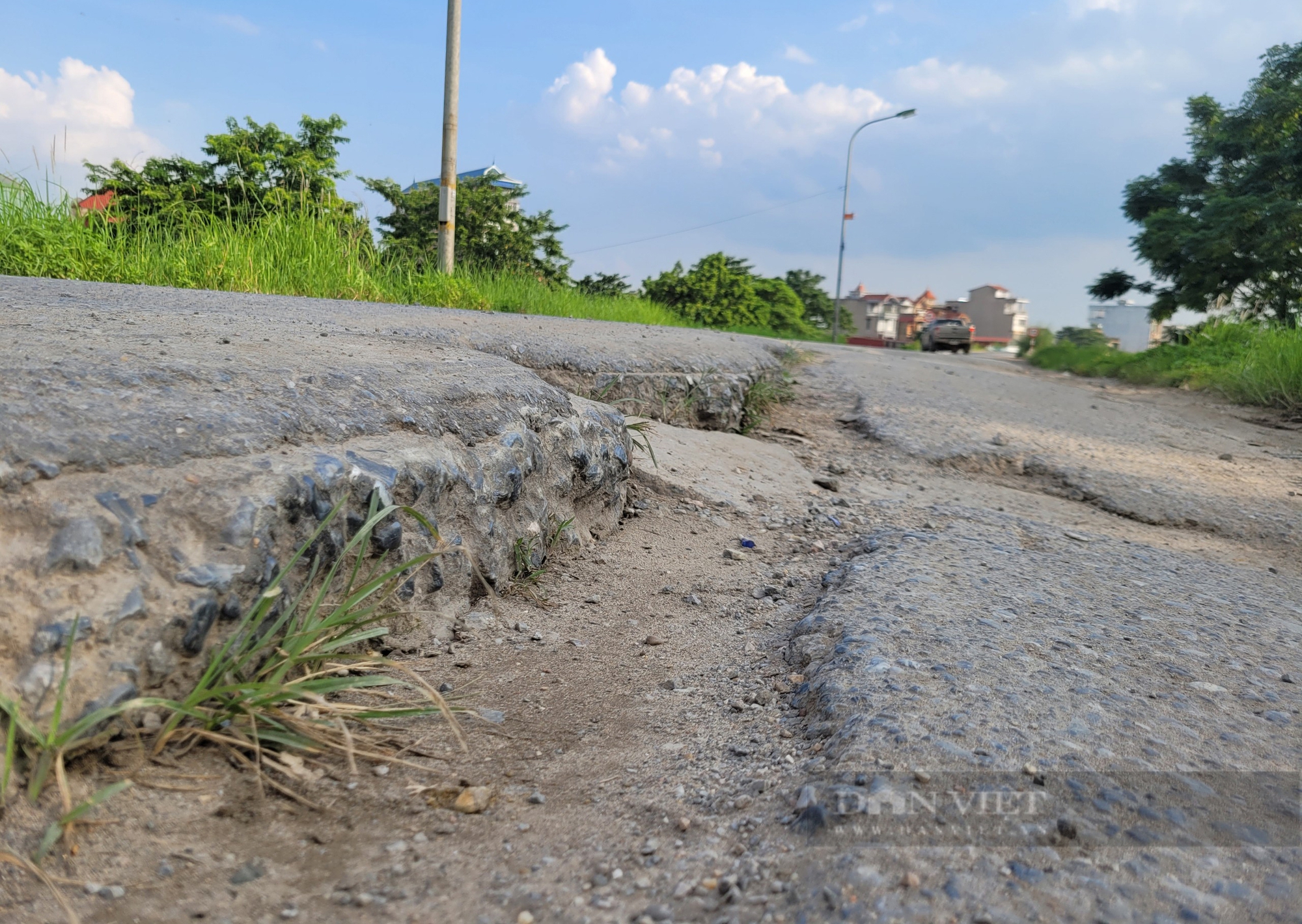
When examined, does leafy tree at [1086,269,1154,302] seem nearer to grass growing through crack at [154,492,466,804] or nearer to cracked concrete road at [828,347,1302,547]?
cracked concrete road at [828,347,1302,547]

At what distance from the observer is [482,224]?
1404cm

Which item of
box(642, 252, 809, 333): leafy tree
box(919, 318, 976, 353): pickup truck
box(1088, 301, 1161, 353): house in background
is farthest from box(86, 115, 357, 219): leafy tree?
box(1088, 301, 1161, 353): house in background

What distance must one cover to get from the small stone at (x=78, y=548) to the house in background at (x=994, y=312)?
62917 millimetres

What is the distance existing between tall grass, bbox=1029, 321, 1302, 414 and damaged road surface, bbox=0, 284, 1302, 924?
185 inches

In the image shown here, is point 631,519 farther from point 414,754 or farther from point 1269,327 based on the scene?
point 1269,327

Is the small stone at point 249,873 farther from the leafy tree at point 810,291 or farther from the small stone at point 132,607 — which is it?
the leafy tree at point 810,291

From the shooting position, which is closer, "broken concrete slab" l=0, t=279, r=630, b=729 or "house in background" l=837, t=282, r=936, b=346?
"broken concrete slab" l=0, t=279, r=630, b=729

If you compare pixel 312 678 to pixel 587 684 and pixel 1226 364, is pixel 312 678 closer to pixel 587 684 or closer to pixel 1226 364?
pixel 587 684

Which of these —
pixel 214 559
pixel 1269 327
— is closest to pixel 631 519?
pixel 214 559

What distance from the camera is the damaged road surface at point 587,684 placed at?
3.30 ft

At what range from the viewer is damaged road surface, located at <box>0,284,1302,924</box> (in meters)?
1.00

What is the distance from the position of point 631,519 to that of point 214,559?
147 centimetres

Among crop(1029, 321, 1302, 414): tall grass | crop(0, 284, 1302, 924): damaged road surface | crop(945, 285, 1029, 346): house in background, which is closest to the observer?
crop(0, 284, 1302, 924): damaged road surface

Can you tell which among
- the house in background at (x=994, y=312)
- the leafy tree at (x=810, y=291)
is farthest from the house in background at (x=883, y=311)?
the leafy tree at (x=810, y=291)
